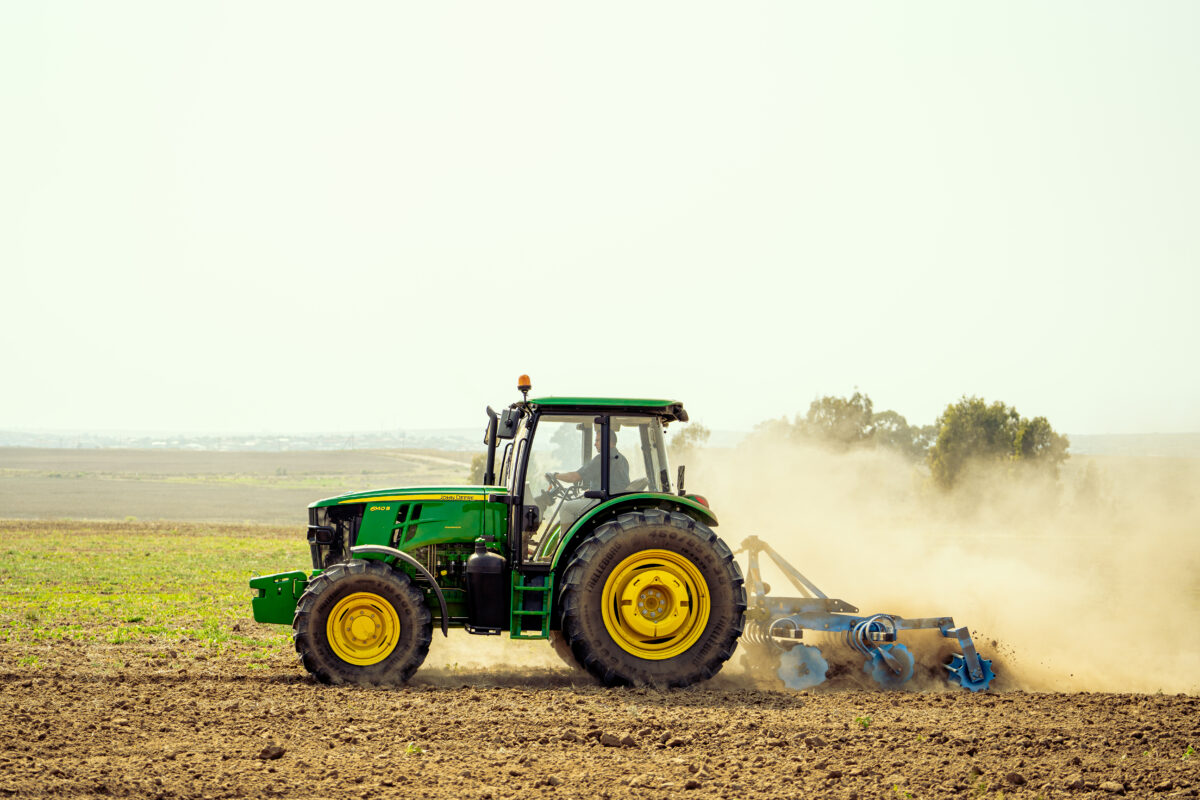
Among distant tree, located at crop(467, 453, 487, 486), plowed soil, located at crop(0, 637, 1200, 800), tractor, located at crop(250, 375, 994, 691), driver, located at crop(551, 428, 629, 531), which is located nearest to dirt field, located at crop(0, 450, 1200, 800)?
plowed soil, located at crop(0, 637, 1200, 800)

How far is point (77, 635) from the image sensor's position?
13.4m

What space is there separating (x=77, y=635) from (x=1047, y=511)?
95.1 feet

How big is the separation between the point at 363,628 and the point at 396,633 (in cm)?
30

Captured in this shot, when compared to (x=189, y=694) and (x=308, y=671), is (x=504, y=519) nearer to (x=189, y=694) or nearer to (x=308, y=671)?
(x=308, y=671)

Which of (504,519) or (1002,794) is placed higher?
(504,519)

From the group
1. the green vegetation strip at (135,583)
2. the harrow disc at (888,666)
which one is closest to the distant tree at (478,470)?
the green vegetation strip at (135,583)

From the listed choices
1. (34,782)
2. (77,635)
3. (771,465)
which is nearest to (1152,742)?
(34,782)

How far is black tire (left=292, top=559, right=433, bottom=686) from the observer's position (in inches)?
377

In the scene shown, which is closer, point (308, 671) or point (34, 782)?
point (34, 782)

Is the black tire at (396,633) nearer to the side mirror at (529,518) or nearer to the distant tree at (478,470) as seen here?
the side mirror at (529,518)

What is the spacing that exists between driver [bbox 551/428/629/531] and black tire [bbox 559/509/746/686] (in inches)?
16.0

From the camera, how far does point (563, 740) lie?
798cm

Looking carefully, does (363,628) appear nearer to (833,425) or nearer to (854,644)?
(854,644)

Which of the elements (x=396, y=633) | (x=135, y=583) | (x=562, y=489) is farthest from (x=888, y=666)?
(x=135, y=583)
